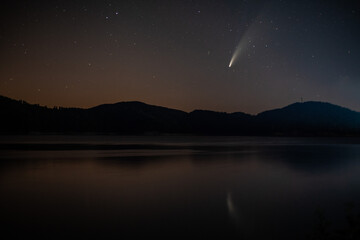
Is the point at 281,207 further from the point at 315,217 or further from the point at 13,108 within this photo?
the point at 13,108

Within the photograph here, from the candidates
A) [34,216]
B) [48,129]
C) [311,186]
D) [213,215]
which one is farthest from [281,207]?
[48,129]

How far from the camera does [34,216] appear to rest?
385 inches

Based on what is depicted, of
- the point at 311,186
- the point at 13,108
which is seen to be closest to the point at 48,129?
the point at 13,108

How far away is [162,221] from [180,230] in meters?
1.08

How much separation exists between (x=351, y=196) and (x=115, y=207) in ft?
33.6

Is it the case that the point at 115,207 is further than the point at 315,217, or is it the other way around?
the point at 115,207

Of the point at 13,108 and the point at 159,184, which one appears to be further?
the point at 13,108

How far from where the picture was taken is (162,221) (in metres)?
9.53

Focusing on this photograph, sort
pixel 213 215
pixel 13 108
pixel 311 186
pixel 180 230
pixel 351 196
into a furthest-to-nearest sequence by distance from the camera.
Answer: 1. pixel 13 108
2. pixel 311 186
3. pixel 351 196
4. pixel 213 215
5. pixel 180 230

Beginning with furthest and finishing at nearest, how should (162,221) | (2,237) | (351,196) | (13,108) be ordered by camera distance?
(13,108), (351,196), (162,221), (2,237)

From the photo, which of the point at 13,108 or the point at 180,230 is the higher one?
the point at 13,108

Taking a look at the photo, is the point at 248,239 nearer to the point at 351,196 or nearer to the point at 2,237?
the point at 2,237

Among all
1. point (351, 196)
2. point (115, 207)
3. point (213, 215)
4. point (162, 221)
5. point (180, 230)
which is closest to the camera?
point (180, 230)

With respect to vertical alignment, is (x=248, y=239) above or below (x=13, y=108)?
below
